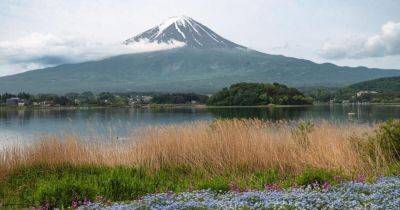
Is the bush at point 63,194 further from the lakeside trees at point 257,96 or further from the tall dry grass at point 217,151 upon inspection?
the lakeside trees at point 257,96

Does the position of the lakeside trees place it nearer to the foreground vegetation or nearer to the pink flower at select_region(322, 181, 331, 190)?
the foreground vegetation

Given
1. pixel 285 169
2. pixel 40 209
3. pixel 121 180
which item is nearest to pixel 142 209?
pixel 40 209

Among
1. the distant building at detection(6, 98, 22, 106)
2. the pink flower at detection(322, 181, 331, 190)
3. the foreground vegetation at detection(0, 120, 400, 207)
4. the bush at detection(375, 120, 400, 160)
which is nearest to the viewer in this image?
the pink flower at detection(322, 181, 331, 190)

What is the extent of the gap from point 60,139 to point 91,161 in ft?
3.58

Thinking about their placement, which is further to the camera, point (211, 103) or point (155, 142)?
point (211, 103)

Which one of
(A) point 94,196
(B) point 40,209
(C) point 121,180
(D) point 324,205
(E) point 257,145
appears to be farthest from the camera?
(E) point 257,145

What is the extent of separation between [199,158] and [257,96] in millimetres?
75143

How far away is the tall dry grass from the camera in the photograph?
32.6ft

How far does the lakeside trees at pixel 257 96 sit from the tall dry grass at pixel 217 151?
238 ft

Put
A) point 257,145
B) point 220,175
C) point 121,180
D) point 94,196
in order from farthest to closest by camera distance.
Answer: point 257,145
point 220,175
point 121,180
point 94,196

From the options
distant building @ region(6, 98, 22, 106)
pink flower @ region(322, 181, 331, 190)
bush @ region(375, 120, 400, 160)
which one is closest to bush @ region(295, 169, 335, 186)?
pink flower @ region(322, 181, 331, 190)

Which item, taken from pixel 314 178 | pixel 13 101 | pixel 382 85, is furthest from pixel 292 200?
pixel 382 85

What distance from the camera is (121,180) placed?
26.9 feet

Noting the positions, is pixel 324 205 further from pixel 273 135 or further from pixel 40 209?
pixel 273 135
